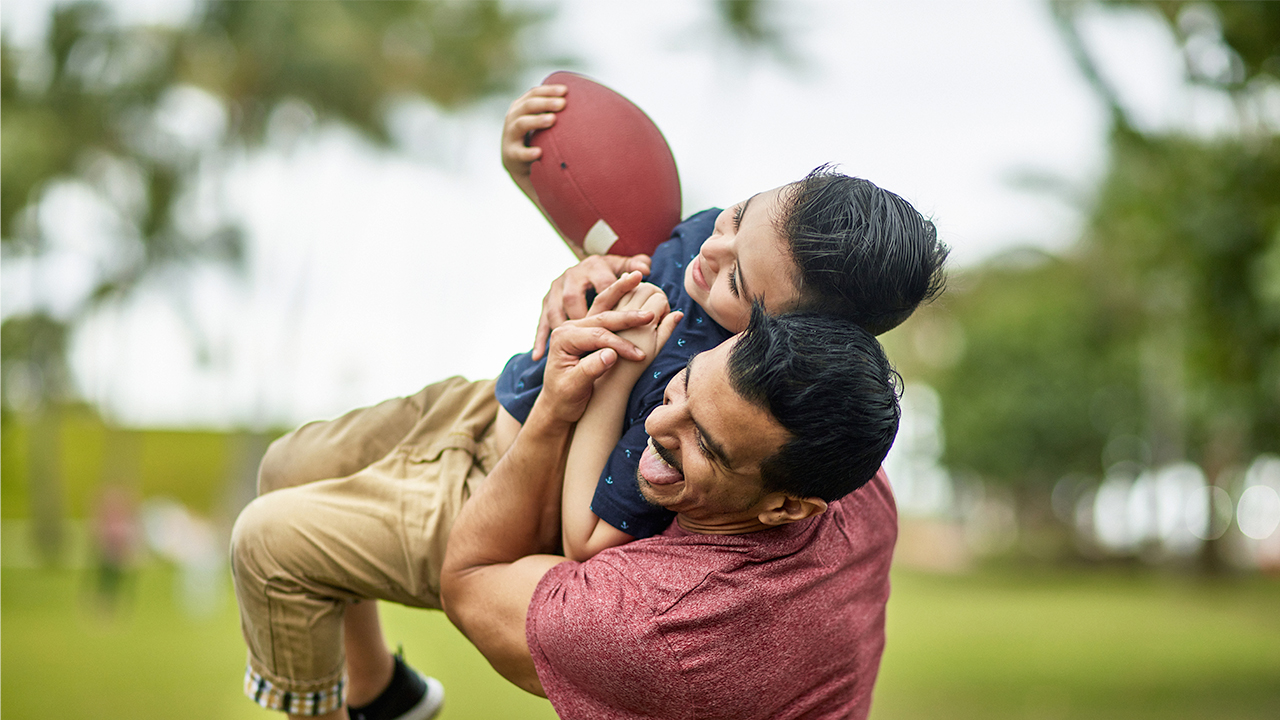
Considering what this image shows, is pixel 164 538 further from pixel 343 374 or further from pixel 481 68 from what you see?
pixel 481 68

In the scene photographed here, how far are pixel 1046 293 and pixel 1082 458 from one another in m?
6.29

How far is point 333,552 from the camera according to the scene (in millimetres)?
2604

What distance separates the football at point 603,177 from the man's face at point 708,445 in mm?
657

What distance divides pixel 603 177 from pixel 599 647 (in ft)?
3.87

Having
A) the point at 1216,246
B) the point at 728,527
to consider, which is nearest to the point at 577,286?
the point at 728,527

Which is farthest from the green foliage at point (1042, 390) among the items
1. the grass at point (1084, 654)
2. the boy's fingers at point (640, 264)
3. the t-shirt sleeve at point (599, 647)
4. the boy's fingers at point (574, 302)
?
the t-shirt sleeve at point (599, 647)

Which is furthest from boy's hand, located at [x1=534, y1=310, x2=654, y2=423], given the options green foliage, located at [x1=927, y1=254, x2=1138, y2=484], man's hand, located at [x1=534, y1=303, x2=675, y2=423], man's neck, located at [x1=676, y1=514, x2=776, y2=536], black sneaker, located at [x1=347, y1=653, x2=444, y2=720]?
green foliage, located at [x1=927, y1=254, x2=1138, y2=484]

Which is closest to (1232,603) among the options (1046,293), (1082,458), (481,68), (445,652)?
(1082,458)

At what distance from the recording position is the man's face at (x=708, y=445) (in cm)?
205

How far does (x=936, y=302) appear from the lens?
2.40 m

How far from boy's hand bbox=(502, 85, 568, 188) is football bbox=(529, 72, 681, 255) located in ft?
0.07

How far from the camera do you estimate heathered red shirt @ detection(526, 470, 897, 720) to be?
7.02 feet

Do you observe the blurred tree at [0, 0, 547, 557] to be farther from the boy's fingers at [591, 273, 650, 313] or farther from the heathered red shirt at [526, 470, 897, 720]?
the heathered red shirt at [526, 470, 897, 720]

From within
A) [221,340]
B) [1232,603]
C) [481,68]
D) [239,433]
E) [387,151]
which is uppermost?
[481,68]
